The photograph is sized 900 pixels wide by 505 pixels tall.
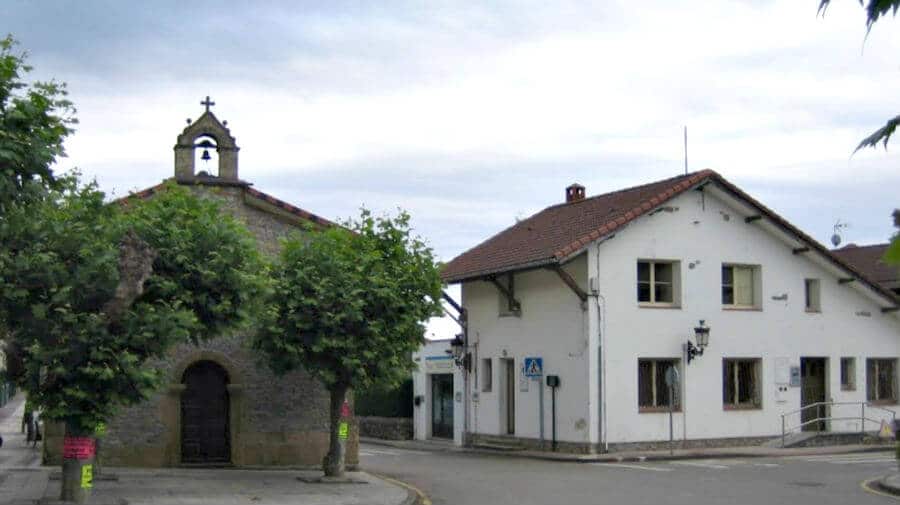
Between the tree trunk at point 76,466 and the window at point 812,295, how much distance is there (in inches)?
934

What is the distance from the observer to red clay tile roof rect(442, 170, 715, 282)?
95.3 ft

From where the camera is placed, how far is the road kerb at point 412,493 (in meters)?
17.6

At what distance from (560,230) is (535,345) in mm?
3561

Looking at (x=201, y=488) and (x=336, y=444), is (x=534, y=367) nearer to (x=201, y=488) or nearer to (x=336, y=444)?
(x=336, y=444)

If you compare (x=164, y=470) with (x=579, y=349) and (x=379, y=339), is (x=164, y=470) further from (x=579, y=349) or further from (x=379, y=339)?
(x=579, y=349)

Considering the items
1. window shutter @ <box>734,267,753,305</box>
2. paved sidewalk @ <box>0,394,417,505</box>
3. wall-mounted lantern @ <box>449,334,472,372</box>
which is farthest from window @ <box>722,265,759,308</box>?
paved sidewalk @ <box>0,394,417,505</box>

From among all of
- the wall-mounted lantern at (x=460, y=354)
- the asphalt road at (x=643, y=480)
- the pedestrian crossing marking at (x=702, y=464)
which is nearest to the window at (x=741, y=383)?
the asphalt road at (x=643, y=480)

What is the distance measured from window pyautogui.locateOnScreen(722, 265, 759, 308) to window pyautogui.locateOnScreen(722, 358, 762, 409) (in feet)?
5.45

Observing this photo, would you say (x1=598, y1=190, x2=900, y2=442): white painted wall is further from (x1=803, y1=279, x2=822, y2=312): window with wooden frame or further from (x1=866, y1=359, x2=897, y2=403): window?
(x1=866, y1=359, x2=897, y2=403): window

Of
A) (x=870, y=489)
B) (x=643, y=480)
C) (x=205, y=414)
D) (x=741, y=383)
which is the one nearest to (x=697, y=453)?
(x=741, y=383)

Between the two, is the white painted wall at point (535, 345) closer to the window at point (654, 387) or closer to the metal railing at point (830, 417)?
the window at point (654, 387)

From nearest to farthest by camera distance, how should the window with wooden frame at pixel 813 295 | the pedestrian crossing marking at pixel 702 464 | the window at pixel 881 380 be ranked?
the pedestrian crossing marking at pixel 702 464
the window with wooden frame at pixel 813 295
the window at pixel 881 380

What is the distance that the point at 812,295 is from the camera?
33125 millimetres

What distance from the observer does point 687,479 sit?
21.0 meters
